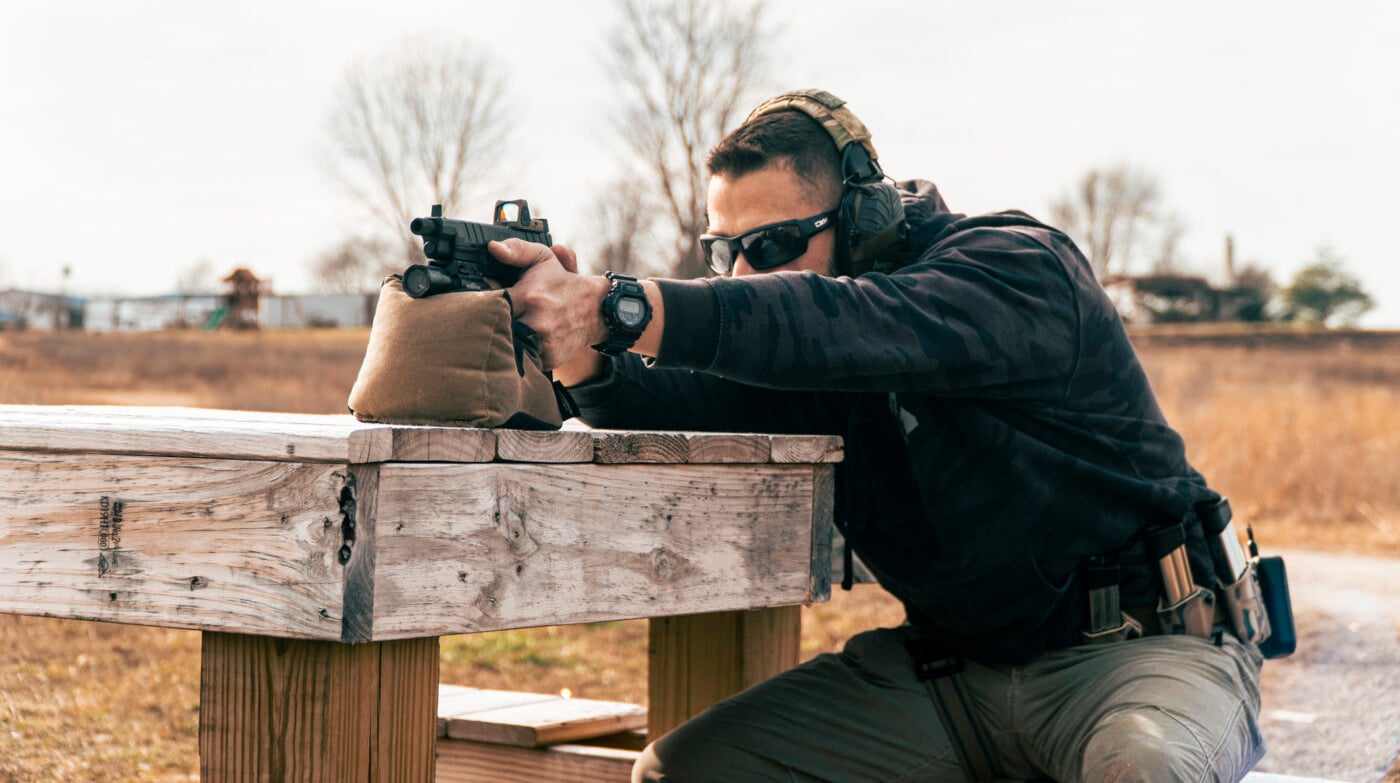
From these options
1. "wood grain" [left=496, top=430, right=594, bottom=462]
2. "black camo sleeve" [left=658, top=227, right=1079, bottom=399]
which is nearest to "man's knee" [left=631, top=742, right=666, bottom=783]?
"black camo sleeve" [left=658, top=227, right=1079, bottom=399]

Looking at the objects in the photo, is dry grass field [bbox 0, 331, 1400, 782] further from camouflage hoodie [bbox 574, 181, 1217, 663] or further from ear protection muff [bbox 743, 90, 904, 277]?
ear protection muff [bbox 743, 90, 904, 277]

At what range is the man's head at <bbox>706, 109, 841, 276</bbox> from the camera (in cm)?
251

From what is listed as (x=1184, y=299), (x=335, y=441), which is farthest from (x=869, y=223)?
(x=1184, y=299)

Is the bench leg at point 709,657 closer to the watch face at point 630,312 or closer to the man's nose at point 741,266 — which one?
the man's nose at point 741,266

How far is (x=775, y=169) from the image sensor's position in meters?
2.54

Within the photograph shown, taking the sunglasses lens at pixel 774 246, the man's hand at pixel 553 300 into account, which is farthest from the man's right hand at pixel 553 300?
the sunglasses lens at pixel 774 246

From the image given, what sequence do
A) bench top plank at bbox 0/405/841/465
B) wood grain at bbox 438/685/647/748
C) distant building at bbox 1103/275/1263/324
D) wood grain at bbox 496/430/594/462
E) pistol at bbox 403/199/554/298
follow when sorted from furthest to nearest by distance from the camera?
distant building at bbox 1103/275/1263/324, wood grain at bbox 438/685/647/748, pistol at bbox 403/199/554/298, wood grain at bbox 496/430/594/462, bench top plank at bbox 0/405/841/465

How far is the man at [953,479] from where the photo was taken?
2072 millimetres

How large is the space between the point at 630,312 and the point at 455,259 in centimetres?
27

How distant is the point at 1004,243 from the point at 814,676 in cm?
99

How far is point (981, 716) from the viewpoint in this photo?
247 centimetres

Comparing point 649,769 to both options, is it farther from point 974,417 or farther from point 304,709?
point 304,709

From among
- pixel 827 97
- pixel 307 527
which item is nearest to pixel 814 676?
pixel 827 97

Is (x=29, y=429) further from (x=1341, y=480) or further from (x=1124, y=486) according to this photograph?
(x=1341, y=480)
